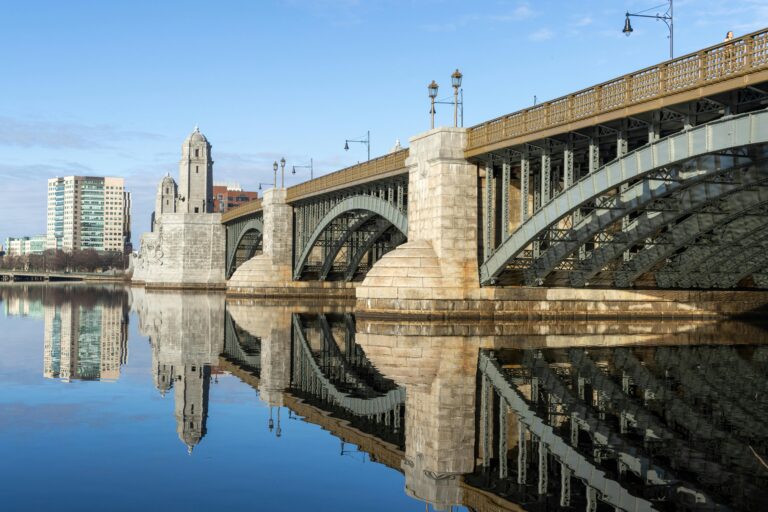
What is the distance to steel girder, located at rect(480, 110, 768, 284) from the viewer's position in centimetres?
2284

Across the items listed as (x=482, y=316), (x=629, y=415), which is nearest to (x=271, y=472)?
(x=629, y=415)

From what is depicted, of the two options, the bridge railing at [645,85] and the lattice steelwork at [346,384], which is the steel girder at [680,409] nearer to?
the lattice steelwork at [346,384]

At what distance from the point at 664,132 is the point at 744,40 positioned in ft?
33.1

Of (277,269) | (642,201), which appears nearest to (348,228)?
(277,269)

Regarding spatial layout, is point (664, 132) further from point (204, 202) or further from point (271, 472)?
point (204, 202)

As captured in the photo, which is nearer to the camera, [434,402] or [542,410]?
[542,410]

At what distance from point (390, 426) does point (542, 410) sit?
303 cm

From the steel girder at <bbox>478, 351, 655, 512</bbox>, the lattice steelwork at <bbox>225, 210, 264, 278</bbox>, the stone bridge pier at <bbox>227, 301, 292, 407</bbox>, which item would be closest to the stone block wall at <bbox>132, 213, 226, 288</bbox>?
the lattice steelwork at <bbox>225, 210, 264, 278</bbox>

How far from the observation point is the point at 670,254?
1469 inches

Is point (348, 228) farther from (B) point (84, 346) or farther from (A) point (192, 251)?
(A) point (192, 251)

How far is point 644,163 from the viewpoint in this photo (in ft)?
88.9

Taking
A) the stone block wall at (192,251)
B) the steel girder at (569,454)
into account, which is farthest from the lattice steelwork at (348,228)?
the stone block wall at (192,251)

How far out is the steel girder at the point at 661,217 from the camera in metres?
29.7

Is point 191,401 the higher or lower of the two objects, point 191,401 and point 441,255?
the lower
